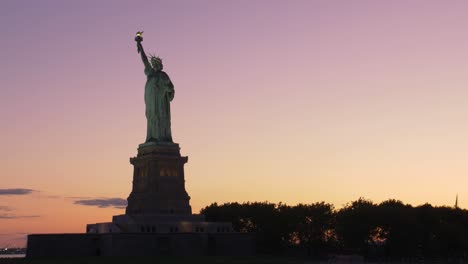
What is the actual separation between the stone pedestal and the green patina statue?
86.9 inches

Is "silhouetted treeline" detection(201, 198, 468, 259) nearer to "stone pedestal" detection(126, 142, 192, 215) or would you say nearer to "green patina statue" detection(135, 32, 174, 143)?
"stone pedestal" detection(126, 142, 192, 215)

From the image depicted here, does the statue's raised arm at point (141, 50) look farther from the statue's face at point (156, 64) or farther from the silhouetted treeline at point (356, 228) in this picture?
the silhouetted treeline at point (356, 228)

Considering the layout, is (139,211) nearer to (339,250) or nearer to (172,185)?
(172,185)

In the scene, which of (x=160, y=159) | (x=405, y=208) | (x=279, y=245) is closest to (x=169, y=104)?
(x=160, y=159)

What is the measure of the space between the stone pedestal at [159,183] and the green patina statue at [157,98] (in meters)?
2.21

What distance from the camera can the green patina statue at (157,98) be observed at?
86.2 m

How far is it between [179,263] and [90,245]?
16006 mm

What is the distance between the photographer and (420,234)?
9062 cm

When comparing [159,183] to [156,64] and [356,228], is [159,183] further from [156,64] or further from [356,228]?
[356,228]

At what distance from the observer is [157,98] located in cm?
8712

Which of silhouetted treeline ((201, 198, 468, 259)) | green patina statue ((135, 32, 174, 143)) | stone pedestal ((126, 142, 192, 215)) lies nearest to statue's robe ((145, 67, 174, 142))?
green patina statue ((135, 32, 174, 143))

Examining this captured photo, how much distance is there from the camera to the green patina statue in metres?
86.2

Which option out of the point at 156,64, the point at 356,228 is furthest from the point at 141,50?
the point at 356,228

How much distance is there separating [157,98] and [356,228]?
29475mm
